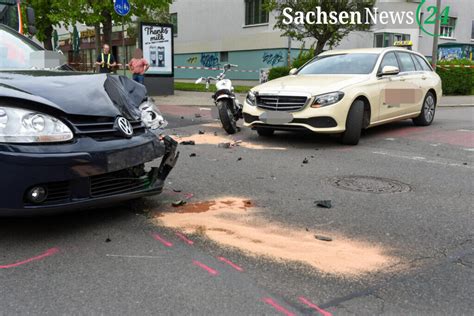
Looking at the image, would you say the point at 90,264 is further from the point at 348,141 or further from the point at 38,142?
the point at 348,141

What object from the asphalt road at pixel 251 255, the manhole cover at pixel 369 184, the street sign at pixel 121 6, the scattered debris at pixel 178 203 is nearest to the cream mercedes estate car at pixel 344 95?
the asphalt road at pixel 251 255

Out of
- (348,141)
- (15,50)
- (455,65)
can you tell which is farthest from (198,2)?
(15,50)

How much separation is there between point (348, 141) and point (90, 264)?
5675 millimetres

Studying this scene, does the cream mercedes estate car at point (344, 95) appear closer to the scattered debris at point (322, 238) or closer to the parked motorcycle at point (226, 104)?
the parked motorcycle at point (226, 104)

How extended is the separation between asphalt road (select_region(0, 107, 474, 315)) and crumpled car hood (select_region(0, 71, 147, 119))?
0.95 m

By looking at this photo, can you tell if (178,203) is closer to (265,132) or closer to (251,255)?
(251,255)

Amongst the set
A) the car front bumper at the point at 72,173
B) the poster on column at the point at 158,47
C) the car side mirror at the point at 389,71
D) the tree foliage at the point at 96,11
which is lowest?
the car front bumper at the point at 72,173

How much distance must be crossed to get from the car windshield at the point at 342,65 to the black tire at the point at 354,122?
964 mm

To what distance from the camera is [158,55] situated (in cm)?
1912

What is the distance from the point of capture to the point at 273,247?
3568 mm

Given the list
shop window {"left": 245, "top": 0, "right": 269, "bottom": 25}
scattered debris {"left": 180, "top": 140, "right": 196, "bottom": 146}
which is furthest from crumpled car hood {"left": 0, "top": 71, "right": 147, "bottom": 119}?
shop window {"left": 245, "top": 0, "right": 269, "bottom": 25}

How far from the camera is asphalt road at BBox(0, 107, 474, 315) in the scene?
9.02 feet

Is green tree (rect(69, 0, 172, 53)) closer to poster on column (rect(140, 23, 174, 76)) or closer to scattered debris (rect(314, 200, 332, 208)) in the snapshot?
poster on column (rect(140, 23, 174, 76))

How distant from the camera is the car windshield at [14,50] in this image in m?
4.75
